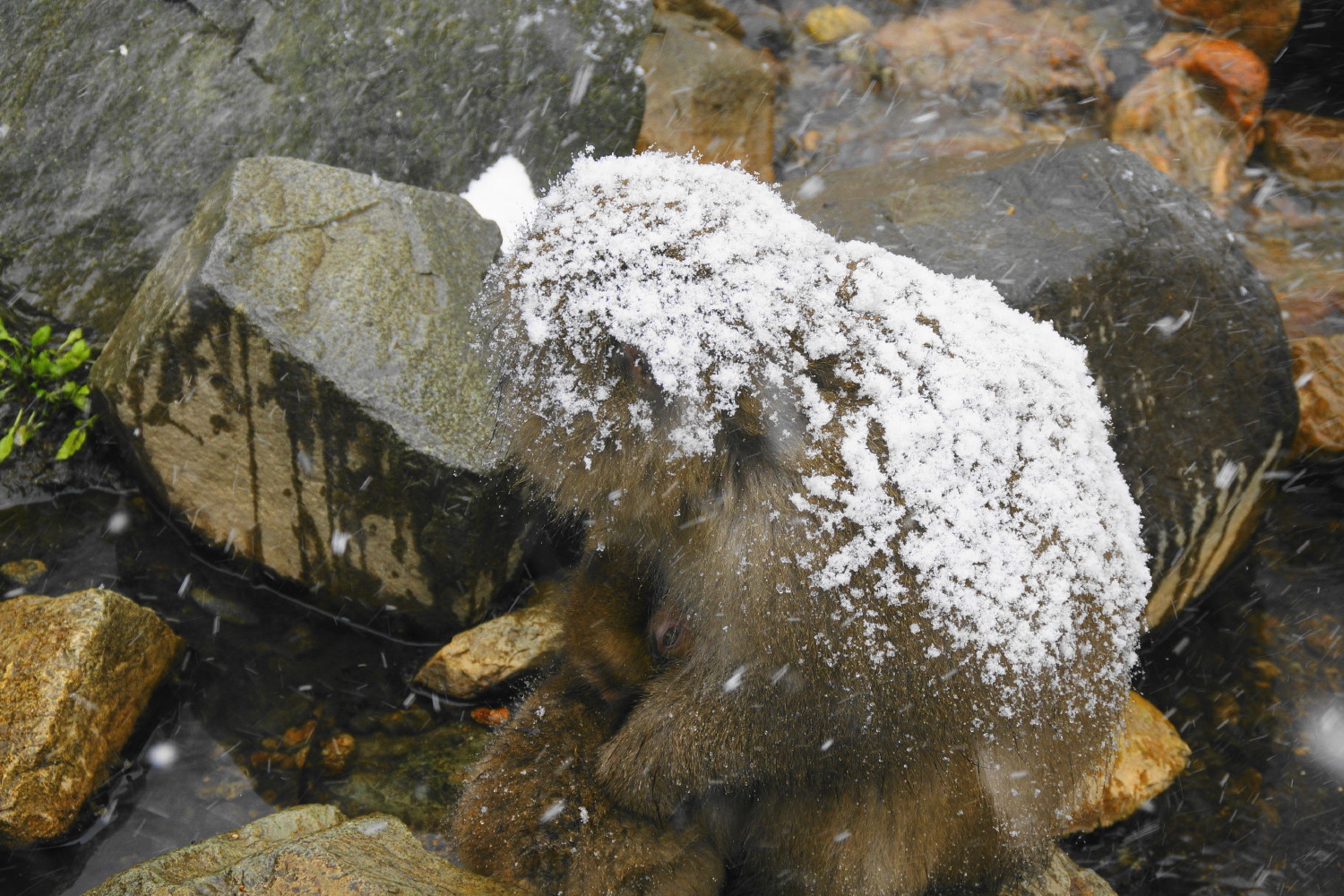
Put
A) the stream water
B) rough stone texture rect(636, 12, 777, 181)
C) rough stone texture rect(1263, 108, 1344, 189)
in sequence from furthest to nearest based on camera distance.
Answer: rough stone texture rect(1263, 108, 1344, 189)
rough stone texture rect(636, 12, 777, 181)
the stream water

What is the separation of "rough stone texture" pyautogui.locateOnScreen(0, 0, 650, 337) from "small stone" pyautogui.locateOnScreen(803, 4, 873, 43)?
1.95m

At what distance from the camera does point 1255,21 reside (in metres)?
4.93

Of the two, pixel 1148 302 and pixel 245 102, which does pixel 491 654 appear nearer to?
pixel 1148 302

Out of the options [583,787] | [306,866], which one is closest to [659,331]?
[583,787]

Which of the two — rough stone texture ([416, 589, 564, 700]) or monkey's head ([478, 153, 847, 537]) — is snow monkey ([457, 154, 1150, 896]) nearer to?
monkey's head ([478, 153, 847, 537])

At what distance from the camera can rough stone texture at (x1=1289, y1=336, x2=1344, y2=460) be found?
3363mm

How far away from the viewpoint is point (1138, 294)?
2734mm

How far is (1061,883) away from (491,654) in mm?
1692

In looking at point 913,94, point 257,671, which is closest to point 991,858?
point 257,671

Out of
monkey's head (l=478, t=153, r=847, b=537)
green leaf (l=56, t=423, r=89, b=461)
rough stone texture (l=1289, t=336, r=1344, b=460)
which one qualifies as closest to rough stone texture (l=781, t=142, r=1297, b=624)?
rough stone texture (l=1289, t=336, r=1344, b=460)

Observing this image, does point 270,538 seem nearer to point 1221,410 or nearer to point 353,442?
point 353,442

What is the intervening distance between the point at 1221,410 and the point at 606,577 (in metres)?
2.05

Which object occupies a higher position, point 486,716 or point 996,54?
point 996,54

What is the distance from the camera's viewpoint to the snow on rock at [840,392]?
1.53 meters
